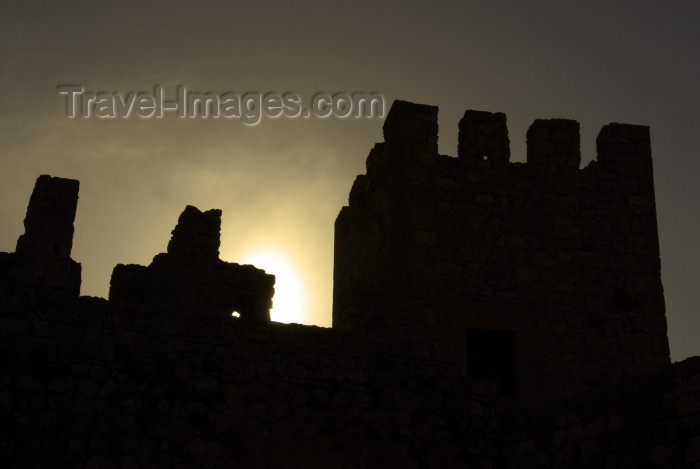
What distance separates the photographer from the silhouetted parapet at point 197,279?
11820 mm

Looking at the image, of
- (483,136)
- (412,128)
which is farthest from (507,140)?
(412,128)

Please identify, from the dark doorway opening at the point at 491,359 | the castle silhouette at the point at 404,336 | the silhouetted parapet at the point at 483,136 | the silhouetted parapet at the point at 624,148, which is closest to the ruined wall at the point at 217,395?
the castle silhouette at the point at 404,336

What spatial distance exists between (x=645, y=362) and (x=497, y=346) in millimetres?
1903

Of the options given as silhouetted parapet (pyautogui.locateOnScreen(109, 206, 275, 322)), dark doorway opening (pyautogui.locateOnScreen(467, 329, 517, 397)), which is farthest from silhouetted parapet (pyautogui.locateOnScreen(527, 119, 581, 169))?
silhouetted parapet (pyautogui.locateOnScreen(109, 206, 275, 322))

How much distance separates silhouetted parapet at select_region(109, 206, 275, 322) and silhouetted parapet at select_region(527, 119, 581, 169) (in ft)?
13.1

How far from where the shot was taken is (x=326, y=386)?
10.2 m

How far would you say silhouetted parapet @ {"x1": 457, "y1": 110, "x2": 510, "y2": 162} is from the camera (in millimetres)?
13469

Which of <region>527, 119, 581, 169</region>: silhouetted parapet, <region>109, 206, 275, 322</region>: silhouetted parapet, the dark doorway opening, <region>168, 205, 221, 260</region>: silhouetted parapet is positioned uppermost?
<region>527, 119, 581, 169</region>: silhouetted parapet

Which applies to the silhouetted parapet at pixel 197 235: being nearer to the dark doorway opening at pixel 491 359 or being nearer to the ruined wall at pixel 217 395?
the ruined wall at pixel 217 395

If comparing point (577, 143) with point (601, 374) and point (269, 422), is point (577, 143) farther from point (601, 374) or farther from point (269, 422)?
point (269, 422)

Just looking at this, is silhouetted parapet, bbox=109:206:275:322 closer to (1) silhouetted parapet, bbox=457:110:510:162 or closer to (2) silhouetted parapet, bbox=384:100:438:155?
(2) silhouetted parapet, bbox=384:100:438:155

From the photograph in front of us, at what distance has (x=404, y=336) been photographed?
1153cm

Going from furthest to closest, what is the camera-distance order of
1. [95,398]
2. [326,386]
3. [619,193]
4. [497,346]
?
[619,193]
[497,346]
[326,386]
[95,398]

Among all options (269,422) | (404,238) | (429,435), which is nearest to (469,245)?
(404,238)
